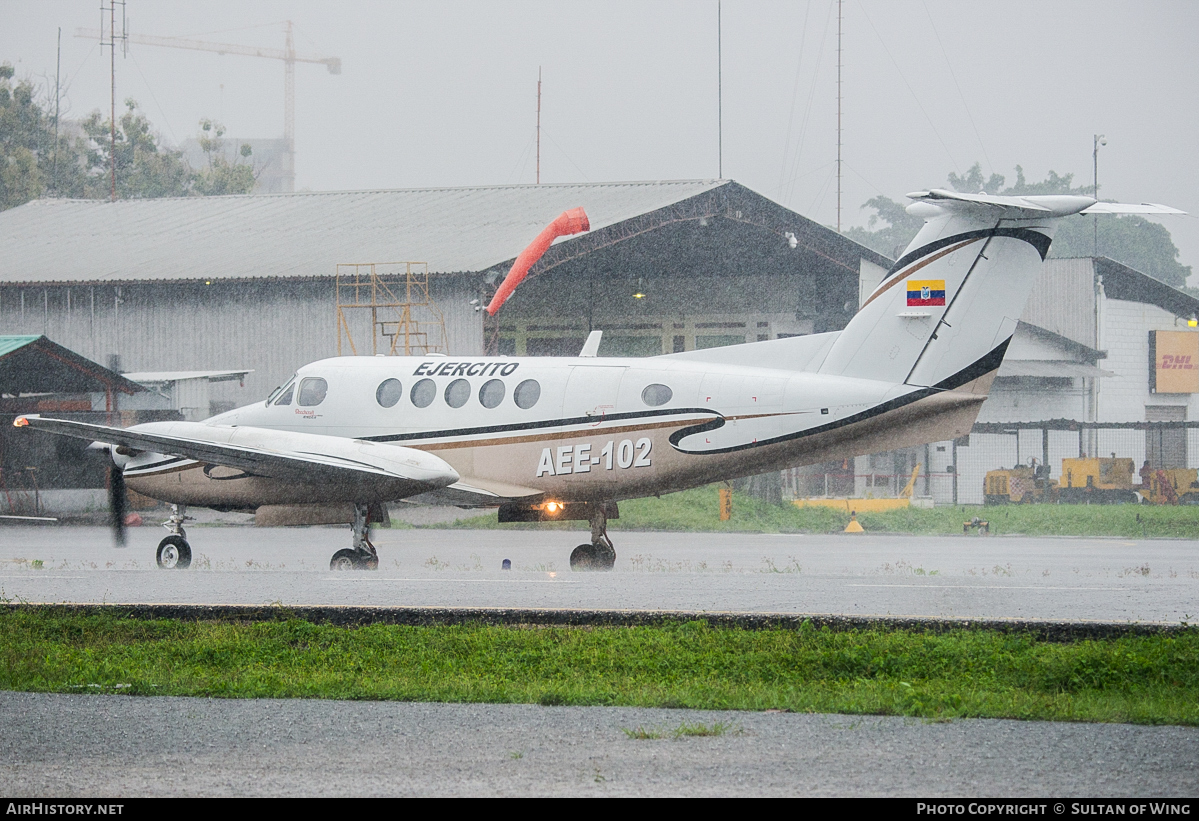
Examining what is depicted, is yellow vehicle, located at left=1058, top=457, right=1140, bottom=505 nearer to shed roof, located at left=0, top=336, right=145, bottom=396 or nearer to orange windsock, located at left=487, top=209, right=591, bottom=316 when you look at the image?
orange windsock, located at left=487, top=209, right=591, bottom=316

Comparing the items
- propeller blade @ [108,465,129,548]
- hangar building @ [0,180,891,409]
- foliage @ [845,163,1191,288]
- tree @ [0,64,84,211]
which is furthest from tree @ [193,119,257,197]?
propeller blade @ [108,465,129,548]

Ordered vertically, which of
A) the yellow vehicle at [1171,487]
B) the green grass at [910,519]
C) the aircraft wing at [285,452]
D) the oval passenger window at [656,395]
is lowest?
the green grass at [910,519]

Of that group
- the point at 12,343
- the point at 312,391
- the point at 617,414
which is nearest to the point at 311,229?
the point at 12,343

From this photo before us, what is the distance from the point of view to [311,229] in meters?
38.0

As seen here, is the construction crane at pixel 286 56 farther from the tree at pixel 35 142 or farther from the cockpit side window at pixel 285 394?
the cockpit side window at pixel 285 394

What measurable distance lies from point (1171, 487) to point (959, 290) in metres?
23.5

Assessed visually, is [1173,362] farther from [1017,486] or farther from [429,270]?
[429,270]

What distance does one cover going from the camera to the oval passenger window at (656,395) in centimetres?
1614

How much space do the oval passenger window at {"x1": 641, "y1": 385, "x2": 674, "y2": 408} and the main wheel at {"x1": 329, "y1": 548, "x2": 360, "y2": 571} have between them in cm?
426

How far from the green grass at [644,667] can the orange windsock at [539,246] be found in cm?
1926

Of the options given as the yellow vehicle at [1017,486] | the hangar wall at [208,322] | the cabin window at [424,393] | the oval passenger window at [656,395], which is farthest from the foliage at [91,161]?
the oval passenger window at [656,395]

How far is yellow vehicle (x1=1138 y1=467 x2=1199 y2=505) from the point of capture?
115 feet
